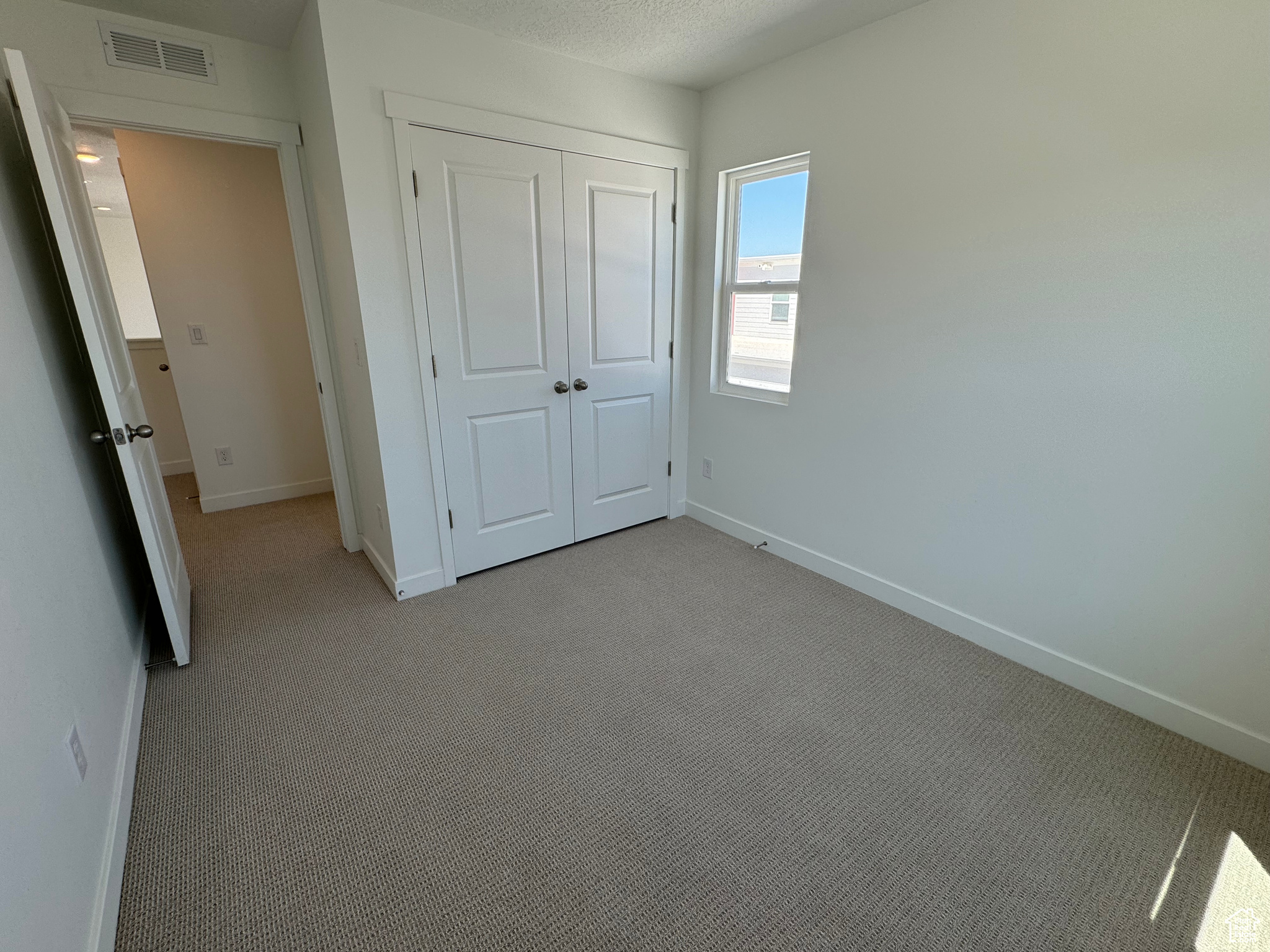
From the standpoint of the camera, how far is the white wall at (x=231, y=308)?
3.24 metres

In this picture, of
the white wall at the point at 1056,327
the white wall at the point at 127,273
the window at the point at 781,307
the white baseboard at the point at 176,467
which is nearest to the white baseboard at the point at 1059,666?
the white wall at the point at 1056,327

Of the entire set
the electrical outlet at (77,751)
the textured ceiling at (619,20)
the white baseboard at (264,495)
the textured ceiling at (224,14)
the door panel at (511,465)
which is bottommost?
the white baseboard at (264,495)

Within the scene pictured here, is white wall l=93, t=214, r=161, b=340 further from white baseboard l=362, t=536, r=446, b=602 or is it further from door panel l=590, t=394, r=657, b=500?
door panel l=590, t=394, r=657, b=500

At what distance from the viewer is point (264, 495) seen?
12.7 ft

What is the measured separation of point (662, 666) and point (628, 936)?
3.12ft

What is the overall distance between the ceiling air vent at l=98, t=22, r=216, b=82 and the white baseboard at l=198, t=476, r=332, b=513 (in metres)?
2.47

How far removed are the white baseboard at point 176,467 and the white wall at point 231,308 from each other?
1.03 m

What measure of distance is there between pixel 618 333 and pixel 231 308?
2530 mm

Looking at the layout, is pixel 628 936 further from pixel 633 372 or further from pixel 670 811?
pixel 633 372

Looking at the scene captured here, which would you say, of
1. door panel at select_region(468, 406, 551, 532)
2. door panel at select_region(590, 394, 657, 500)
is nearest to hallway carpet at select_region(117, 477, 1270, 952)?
door panel at select_region(468, 406, 551, 532)

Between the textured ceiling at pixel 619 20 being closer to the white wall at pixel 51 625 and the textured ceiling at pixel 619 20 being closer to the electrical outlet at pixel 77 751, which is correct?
the white wall at pixel 51 625

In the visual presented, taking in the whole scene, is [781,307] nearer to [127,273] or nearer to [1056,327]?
[1056,327]

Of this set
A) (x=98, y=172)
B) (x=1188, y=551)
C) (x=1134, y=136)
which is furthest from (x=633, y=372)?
(x=98, y=172)

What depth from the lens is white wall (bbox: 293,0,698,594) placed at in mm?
2041
